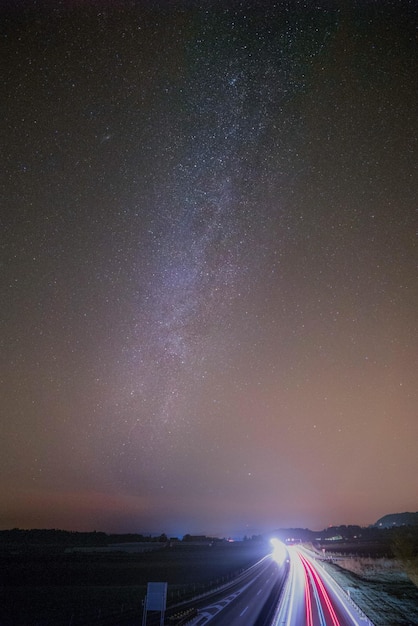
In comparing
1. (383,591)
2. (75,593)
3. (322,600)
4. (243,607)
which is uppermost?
(75,593)

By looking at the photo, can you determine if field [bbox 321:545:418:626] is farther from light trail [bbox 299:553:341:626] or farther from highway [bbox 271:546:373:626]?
light trail [bbox 299:553:341:626]

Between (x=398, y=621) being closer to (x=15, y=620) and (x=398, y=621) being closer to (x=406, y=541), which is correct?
(x=15, y=620)

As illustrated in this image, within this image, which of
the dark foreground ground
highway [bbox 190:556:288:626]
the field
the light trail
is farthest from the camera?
the dark foreground ground

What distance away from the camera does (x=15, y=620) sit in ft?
108

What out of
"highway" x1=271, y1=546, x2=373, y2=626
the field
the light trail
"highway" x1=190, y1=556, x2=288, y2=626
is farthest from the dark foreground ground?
the field

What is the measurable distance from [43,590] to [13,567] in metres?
36.7

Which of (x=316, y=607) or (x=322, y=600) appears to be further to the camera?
(x=322, y=600)

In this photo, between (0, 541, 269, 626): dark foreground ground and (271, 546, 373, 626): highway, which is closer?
(271, 546, 373, 626): highway

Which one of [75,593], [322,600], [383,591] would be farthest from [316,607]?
[75,593]

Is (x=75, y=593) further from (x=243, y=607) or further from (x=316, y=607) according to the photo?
(x=316, y=607)

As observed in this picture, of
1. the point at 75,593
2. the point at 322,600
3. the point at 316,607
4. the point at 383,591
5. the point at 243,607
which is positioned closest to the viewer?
the point at 316,607

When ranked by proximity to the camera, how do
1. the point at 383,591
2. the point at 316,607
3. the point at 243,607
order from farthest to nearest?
the point at 383,591, the point at 243,607, the point at 316,607

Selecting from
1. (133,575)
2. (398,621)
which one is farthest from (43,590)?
(398,621)

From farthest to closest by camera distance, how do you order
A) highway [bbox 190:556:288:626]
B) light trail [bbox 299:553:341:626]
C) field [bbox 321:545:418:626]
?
field [bbox 321:545:418:626]
light trail [bbox 299:553:341:626]
highway [bbox 190:556:288:626]
